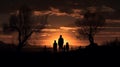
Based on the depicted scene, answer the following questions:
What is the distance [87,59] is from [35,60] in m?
4.25

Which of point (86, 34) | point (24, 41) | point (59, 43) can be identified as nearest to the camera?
point (59, 43)

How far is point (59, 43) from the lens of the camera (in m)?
37.8

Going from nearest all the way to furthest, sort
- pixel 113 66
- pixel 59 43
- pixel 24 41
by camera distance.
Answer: pixel 113 66 < pixel 59 43 < pixel 24 41

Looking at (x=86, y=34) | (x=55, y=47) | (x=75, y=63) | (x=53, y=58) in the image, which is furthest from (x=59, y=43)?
(x=86, y=34)

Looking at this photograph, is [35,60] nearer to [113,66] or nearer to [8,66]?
[8,66]

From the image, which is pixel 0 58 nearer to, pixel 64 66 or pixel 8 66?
pixel 8 66

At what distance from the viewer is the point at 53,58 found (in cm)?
3136

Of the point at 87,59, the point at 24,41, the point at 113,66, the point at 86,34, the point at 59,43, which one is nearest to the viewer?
the point at 113,66

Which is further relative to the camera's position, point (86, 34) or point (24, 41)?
point (86, 34)

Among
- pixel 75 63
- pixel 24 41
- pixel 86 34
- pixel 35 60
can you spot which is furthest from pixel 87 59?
pixel 86 34

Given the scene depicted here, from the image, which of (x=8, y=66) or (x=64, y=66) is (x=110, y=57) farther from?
(x=8, y=66)

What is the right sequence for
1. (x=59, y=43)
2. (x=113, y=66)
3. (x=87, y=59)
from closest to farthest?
1. (x=113, y=66)
2. (x=87, y=59)
3. (x=59, y=43)

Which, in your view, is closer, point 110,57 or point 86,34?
point 110,57

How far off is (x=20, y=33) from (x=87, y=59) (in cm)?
3645
